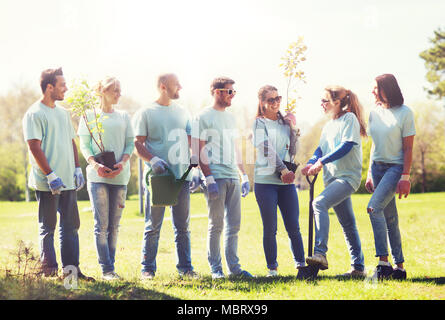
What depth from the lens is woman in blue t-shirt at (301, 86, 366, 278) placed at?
495 cm

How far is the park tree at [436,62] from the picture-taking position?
25.6 metres

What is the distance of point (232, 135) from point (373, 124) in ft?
5.37

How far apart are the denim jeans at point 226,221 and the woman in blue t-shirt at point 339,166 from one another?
2.80 feet

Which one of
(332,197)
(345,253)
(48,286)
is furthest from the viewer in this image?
(345,253)

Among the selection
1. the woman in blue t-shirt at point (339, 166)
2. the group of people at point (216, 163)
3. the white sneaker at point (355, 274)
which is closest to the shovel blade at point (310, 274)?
the woman in blue t-shirt at point (339, 166)

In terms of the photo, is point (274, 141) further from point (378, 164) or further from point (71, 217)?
point (71, 217)

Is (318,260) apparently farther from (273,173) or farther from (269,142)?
(269,142)

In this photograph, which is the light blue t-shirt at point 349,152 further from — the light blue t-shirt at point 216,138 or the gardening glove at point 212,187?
the gardening glove at point 212,187

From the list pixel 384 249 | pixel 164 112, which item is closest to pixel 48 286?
pixel 164 112

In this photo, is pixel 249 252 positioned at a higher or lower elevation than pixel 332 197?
lower

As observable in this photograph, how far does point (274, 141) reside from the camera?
17.6 ft

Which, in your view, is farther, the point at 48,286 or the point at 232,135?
the point at 232,135
